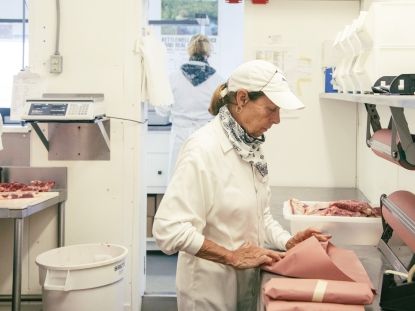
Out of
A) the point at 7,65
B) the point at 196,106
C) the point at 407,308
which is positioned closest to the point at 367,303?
the point at 407,308

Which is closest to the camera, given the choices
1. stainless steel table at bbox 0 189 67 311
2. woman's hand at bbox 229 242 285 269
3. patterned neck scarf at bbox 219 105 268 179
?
woman's hand at bbox 229 242 285 269

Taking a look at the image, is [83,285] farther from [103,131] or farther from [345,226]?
[345,226]

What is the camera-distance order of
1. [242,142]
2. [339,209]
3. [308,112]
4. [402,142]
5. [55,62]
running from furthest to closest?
[308,112] → [55,62] → [339,209] → [242,142] → [402,142]

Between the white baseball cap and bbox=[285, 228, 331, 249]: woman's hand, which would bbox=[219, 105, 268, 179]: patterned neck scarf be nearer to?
the white baseball cap

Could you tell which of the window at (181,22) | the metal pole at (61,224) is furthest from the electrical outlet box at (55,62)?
the window at (181,22)

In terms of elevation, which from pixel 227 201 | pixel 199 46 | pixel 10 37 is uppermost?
pixel 10 37

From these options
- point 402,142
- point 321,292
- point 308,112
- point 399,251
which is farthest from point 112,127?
point 321,292

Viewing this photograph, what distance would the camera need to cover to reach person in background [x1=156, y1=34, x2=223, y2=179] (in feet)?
15.1

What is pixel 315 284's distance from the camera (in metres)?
1.43

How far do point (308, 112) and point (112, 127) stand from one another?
4.28ft

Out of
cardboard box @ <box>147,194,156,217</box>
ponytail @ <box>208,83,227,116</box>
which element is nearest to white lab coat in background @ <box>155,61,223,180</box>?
cardboard box @ <box>147,194,156,217</box>

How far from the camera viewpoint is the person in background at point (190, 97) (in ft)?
15.1

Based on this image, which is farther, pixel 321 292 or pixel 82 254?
pixel 82 254

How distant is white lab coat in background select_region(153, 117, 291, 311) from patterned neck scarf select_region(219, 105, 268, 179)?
0.07ft
